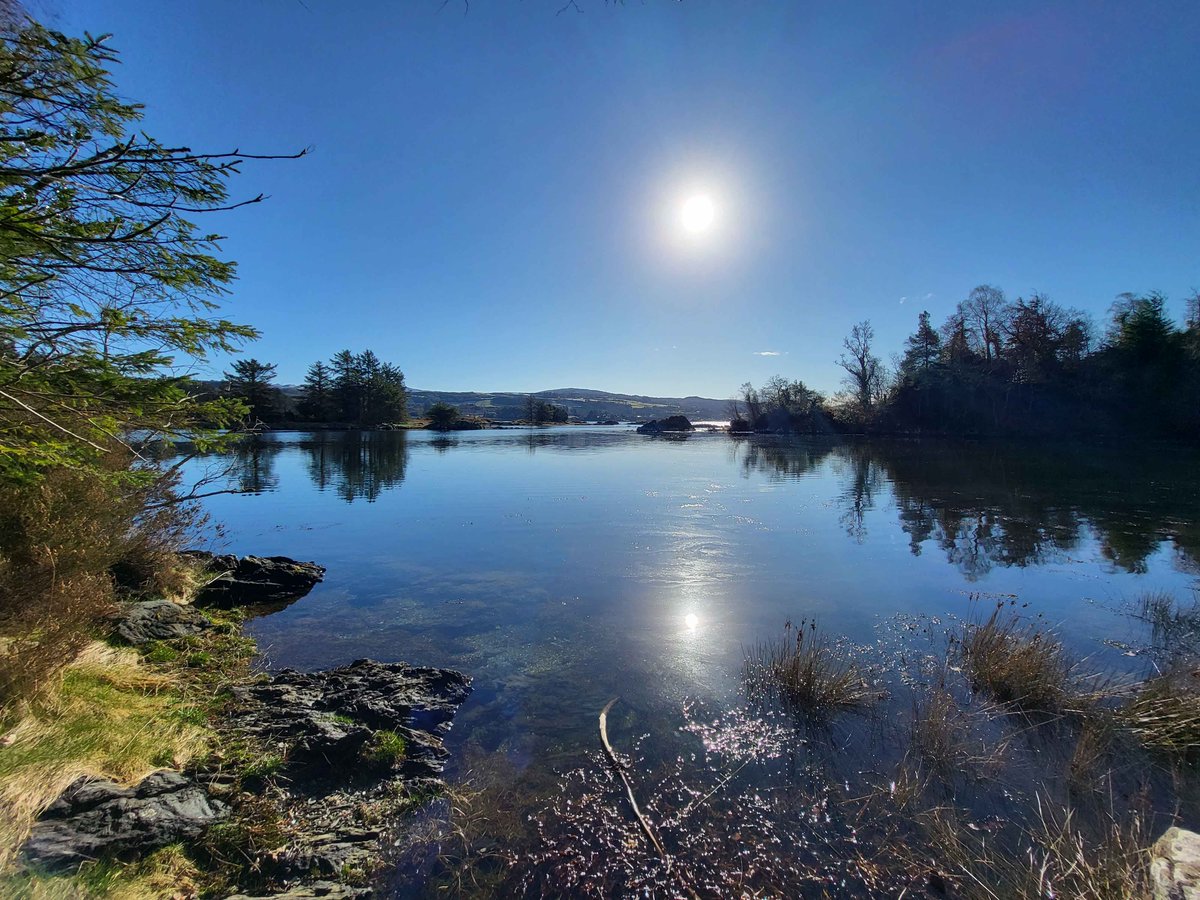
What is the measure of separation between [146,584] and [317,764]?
6.12 meters

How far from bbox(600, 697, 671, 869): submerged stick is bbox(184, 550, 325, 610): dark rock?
6.85 m

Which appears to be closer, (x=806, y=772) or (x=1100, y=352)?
(x=806, y=772)

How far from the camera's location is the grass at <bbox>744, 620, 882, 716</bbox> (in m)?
5.48

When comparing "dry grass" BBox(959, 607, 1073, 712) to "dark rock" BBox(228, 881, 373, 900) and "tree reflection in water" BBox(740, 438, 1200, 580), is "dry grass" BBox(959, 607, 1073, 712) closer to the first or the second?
"tree reflection in water" BBox(740, 438, 1200, 580)

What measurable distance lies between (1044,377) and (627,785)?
187ft

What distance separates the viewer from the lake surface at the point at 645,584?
16.3 ft

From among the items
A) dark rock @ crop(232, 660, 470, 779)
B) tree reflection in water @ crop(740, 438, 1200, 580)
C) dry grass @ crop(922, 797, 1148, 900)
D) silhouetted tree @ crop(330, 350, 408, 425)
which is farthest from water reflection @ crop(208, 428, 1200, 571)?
silhouetted tree @ crop(330, 350, 408, 425)

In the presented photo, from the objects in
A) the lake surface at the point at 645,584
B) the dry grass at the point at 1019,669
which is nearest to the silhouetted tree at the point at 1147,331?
the lake surface at the point at 645,584

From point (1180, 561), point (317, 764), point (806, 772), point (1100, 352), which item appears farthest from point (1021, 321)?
point (317, 764)

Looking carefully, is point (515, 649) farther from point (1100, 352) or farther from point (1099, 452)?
point (1100, 352)

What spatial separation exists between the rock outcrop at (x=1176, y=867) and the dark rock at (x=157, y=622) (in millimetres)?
9013

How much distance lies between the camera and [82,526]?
18.3 feet

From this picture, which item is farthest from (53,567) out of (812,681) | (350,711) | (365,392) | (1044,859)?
(365,392)

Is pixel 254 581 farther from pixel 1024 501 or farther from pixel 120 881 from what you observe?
pixel 1024 501
